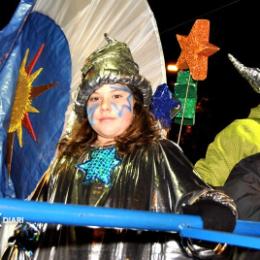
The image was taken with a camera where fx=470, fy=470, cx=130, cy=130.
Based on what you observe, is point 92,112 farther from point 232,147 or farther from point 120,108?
point 232,147

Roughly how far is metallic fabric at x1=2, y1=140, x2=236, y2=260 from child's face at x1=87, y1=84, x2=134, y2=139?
0.12 meters

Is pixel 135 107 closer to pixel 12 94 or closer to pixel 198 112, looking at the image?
pixel 12 94

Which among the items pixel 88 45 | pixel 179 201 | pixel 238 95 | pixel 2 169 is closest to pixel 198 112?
pixel 238 95

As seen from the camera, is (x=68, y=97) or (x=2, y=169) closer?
(x=2, y=169)

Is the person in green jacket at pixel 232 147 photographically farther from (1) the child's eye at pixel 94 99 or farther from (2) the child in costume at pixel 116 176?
(1) the child's eye at pixel 94 99

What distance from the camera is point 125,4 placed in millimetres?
2639

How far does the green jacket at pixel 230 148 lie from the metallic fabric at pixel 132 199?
70 centimetres

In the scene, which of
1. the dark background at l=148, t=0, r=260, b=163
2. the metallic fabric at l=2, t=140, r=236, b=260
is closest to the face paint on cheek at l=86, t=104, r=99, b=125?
the metallic fabric at l=2, t=140, r=236, b=260

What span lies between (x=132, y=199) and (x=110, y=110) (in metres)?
0.36

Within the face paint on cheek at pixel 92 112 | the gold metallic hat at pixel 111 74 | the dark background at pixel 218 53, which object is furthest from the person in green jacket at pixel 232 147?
the dark background at pixel 218 53

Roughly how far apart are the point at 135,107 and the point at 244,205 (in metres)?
0.69

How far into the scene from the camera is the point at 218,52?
8555 millimetres

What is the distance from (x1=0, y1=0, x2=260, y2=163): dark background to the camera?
23.4ft

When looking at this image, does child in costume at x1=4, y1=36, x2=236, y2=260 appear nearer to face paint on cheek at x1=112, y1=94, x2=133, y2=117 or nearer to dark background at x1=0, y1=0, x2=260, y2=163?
face paint on cheek at x1=112, y1=94, x2=133, y2=117
